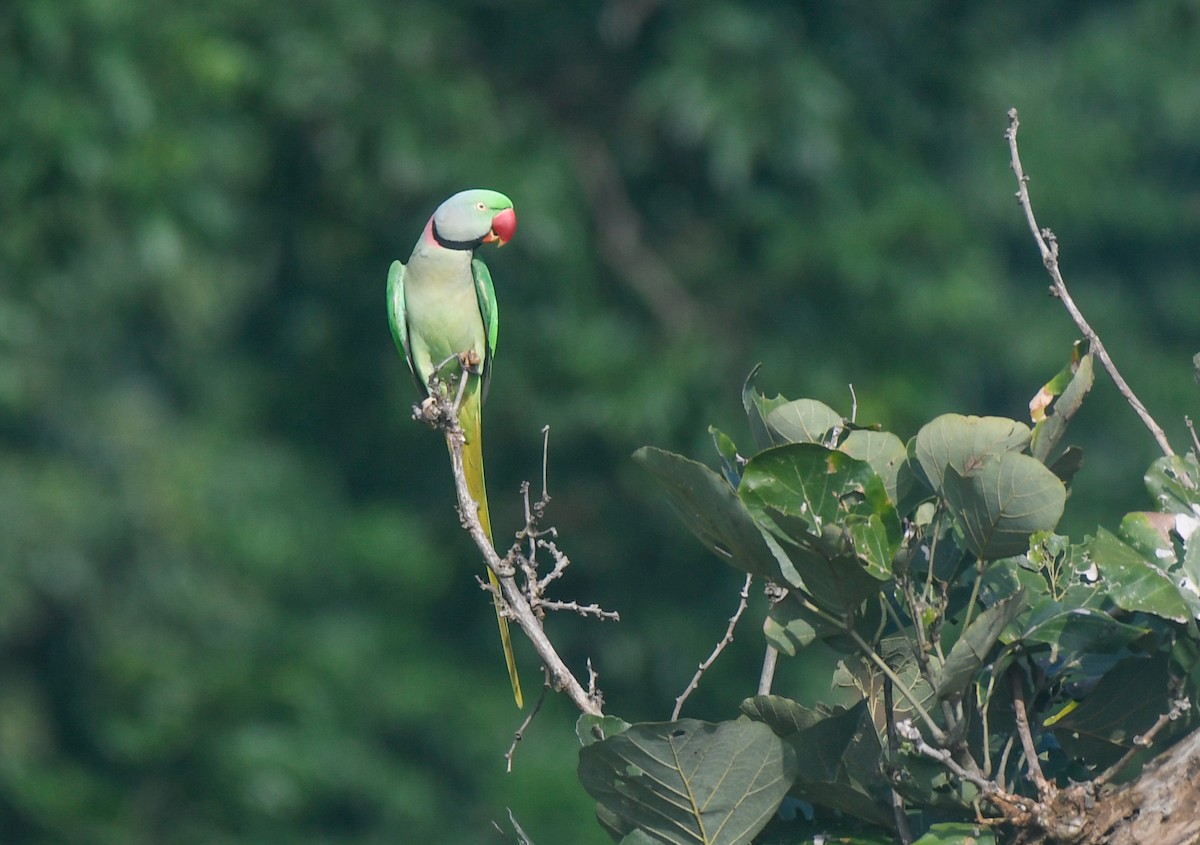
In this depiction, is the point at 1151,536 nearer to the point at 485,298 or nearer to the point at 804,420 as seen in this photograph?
the point at 804,420

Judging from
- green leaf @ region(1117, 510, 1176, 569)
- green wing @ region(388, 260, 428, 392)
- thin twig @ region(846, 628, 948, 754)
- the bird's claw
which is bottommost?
thin twig @ region(846, 628, 948, 754)

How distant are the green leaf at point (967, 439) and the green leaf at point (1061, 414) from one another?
0.03 metres

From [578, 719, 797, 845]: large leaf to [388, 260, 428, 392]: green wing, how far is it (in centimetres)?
183

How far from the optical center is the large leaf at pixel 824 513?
4.28ft

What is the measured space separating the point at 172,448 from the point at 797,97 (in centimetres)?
347

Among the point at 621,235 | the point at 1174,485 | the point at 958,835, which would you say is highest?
the point at 621,235

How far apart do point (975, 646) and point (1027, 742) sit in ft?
0.34

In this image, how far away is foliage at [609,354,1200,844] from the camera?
1.32m

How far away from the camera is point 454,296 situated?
308 cm

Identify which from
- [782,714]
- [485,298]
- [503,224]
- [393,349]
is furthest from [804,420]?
[393,349]

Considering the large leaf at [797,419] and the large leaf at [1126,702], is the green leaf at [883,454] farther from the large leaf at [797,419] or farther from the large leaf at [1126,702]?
the large leaf at [1126,702]

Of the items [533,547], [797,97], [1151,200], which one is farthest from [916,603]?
[1151,200]

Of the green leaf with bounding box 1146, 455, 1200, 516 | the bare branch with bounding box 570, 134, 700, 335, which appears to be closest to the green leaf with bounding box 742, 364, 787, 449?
A: the green leaf with bounding box 1146, 455, 1200, 516

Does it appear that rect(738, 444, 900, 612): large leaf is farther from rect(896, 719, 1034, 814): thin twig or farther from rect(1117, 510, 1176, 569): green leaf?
rect(1117, 510, 1176, 569): green leaf
